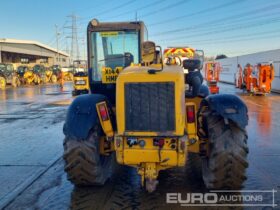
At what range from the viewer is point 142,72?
4.73 m

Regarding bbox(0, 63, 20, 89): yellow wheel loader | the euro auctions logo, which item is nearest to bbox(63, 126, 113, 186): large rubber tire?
the euro auctions logo

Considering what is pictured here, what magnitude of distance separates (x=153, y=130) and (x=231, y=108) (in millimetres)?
1196

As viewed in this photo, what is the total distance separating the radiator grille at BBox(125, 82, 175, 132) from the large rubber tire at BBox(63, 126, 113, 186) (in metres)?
0.77

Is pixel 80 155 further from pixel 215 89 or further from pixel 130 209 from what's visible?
pixel 215 89

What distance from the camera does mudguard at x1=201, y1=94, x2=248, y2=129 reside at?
191 inches

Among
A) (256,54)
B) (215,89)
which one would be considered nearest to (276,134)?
(215,89)

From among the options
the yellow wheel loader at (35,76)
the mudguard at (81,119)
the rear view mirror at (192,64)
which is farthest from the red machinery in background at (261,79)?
the yellow wheel loader at (35,76)

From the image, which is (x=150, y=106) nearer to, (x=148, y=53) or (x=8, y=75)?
(x=148, y=53)

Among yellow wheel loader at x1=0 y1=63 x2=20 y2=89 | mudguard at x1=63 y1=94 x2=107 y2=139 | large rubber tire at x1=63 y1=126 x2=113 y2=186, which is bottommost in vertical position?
large rubber tire at x1=63 y1=126 x2=113 y2=186

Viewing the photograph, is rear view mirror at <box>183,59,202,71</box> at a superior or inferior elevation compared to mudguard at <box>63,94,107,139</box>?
superior

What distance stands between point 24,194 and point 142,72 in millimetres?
2580

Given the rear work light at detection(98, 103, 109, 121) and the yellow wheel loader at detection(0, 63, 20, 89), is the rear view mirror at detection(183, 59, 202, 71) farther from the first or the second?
the yellow wheel loader at detection(0, 63, 20, 89)

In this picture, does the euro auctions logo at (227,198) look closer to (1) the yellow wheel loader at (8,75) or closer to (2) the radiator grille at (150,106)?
(2) the radiator grille at (150,106)

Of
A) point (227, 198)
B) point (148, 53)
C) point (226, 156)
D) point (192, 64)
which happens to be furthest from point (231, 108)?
point (148, 53)
